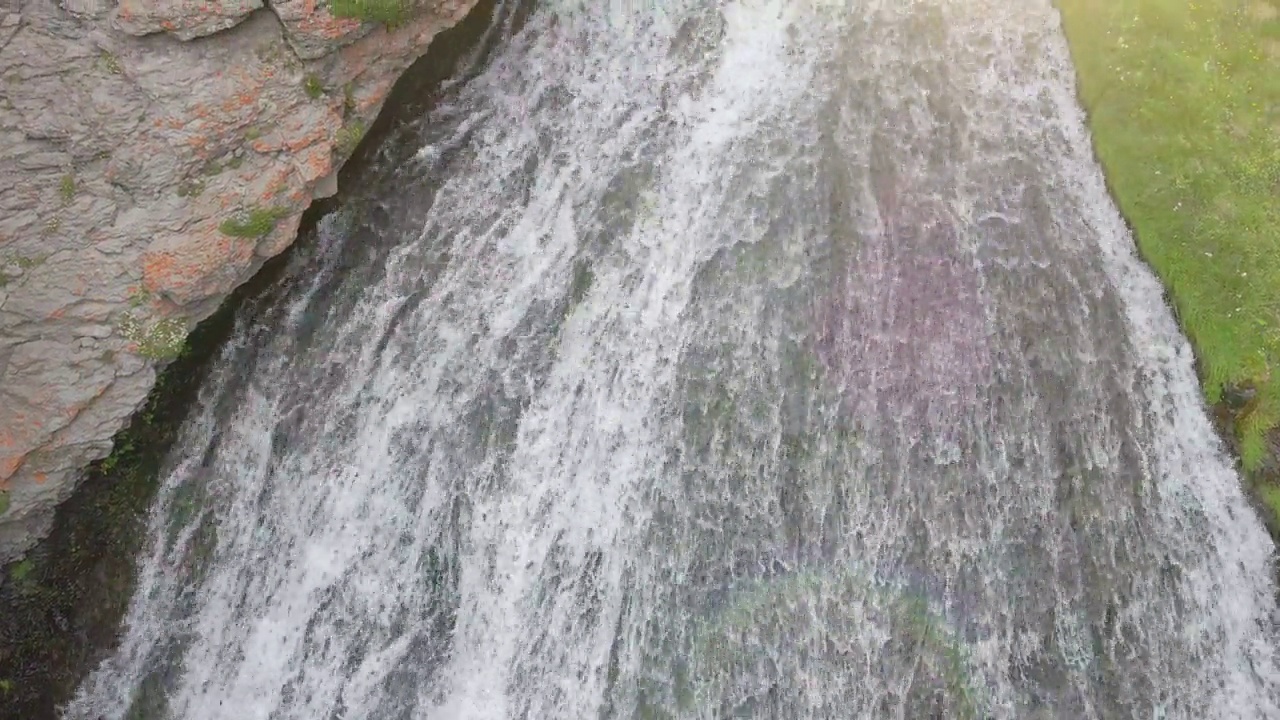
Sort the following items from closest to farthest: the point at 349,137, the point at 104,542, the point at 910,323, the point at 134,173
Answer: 1. the point at 134,173
2. the point at 910,323
3. the point at 349,137
4. the point at 104,542

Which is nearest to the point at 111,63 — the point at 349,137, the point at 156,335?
the point at 349,137

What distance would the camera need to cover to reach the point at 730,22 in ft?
33.3

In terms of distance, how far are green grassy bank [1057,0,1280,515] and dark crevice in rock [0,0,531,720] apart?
8098 mm

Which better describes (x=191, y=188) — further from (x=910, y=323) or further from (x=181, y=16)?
(x=910, y=323)

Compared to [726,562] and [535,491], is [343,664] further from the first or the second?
[726,562]

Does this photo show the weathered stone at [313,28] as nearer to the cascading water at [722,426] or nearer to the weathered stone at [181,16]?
the weathered stone at [181,16]

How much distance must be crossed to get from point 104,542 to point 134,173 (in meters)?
4.11

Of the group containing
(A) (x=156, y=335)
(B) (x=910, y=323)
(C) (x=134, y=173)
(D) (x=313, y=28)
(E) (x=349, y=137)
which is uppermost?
(D) (x=313, y=28)

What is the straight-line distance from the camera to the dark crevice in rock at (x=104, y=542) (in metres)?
9.80

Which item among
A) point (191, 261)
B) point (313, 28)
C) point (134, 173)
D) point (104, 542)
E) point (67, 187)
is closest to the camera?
point (67, 187)

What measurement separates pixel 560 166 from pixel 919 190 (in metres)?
3.76

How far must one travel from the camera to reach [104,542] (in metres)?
9.99

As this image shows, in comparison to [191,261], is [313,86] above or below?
above

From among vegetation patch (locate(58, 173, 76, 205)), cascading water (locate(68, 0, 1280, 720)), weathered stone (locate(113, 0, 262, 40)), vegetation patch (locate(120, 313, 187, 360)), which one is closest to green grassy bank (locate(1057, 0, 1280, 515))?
cascading water (locate(68, 0, 1280, 720))
